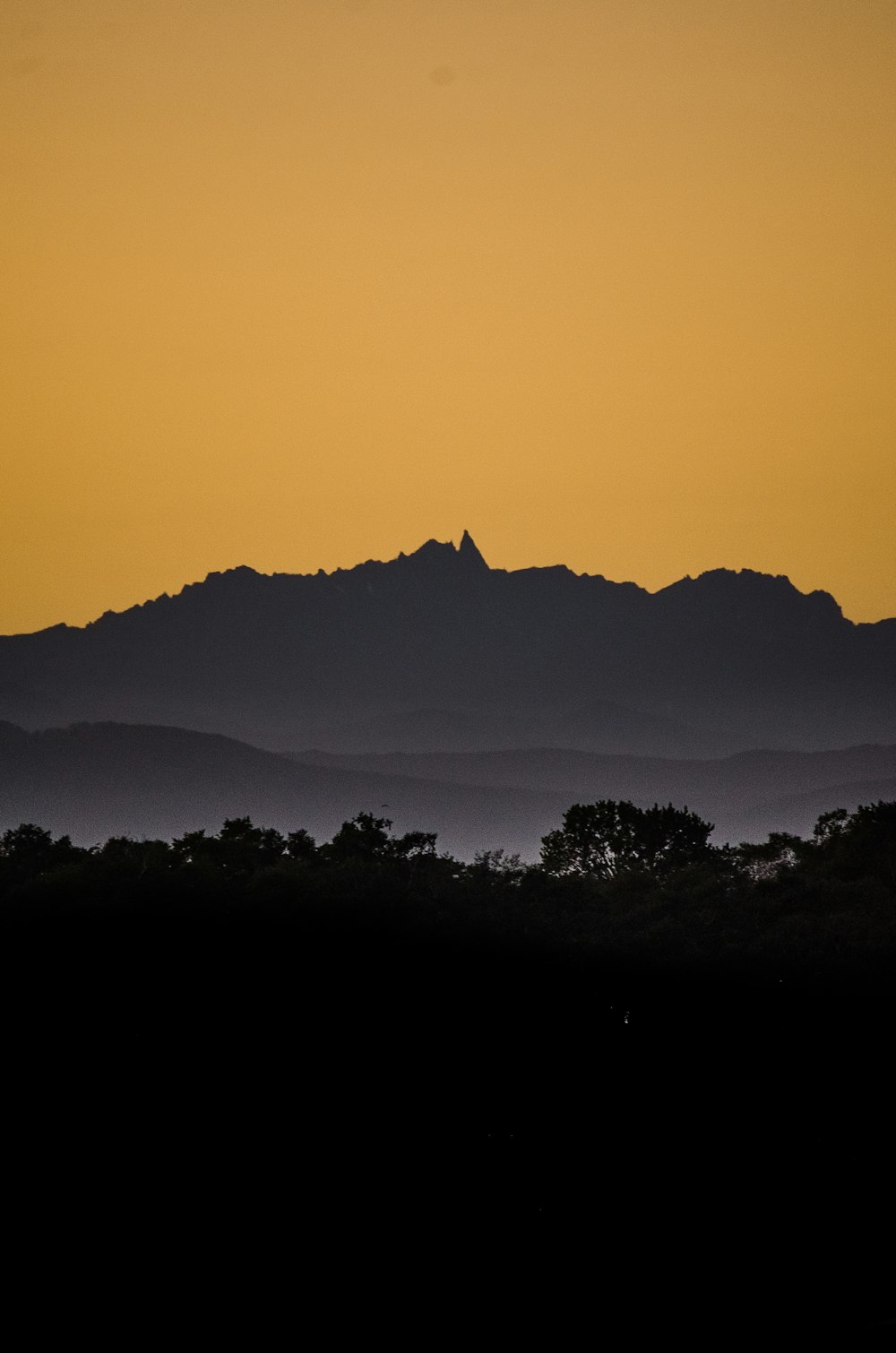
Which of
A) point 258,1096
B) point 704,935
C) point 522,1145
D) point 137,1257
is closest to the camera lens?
point 137,1257

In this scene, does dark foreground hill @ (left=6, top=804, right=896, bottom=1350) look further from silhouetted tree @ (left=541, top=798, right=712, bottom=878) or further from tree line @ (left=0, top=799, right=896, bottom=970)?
silhouetted tree @ (left=541, top=798, right=712, bottom=878)

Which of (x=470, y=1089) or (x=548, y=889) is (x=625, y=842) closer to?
(x=548, y=889)

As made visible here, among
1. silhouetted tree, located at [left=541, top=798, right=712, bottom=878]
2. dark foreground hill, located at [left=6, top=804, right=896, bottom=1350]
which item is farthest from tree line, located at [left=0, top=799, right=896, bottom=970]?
dark foreground hill, located at [left=6, top=804, right=896, bottom=1350]

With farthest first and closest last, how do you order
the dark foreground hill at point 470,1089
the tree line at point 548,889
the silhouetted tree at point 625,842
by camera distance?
the silhouetted tree at point 625,842 < the tree line at point 548,889 < the dark foreground hill at point 470,1089

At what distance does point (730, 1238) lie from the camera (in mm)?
38062

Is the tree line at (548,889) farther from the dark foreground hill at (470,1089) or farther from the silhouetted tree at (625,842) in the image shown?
the dark foreground hill at (470,1089)

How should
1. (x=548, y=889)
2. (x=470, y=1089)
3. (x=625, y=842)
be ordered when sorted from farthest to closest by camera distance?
(x=625, y=842)
(x=548, y=889)
(x=470, y=1089)

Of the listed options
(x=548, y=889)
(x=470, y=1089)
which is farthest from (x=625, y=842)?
(x=470, y=1089)

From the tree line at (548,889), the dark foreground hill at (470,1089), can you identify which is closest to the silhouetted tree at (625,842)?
the tree line at (548,889)

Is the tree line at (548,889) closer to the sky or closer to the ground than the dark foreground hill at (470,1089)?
closer to the sky

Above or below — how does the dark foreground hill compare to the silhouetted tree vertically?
below

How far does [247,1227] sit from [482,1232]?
23.5 ft

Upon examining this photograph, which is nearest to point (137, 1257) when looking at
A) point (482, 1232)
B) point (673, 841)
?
point (482, 1232)

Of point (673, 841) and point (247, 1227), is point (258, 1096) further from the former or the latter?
point (673, 841)
